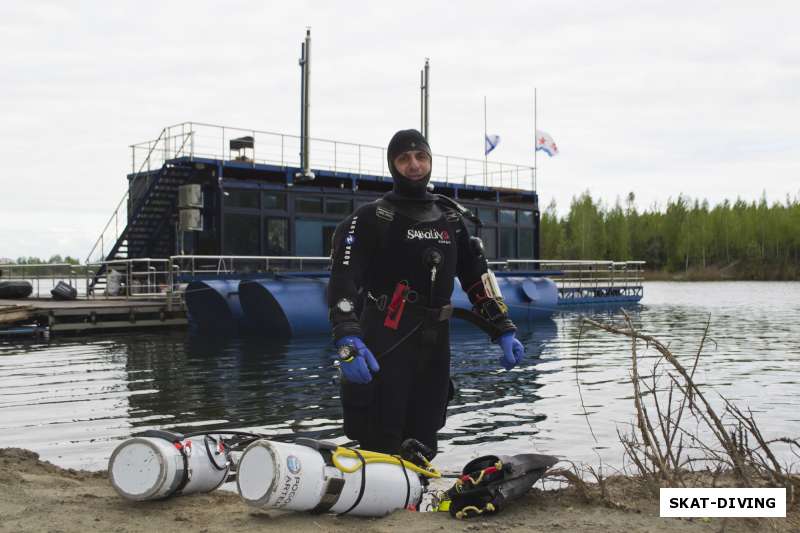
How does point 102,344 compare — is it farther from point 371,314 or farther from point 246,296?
point 371,314

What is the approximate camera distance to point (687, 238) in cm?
9031

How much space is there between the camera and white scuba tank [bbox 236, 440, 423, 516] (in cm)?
369

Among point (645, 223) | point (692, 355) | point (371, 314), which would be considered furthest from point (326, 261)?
point (645, 223)

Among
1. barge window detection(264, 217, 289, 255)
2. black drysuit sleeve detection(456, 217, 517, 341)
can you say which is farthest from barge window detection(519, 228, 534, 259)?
black drysuit sleeve detection(456, 217, 517, 341)

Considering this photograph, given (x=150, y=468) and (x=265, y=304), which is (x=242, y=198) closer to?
(x=265, y=304)

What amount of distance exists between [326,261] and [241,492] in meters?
20.1

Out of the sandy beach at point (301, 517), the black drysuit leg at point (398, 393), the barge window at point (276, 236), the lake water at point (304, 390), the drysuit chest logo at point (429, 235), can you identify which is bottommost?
the lake water at point (304, 390)

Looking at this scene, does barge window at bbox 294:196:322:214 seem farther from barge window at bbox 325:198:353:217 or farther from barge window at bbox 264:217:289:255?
barge window at bbox 264:217:289:255

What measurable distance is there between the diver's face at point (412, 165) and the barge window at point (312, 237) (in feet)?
63.1

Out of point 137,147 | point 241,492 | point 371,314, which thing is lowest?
point 241,492

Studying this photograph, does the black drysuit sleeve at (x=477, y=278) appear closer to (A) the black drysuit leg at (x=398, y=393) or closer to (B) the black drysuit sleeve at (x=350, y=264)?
(A) the black drysuit leg at (x=398, y=393)

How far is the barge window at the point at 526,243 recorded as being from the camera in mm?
31438

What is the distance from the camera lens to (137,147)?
83.1 feet

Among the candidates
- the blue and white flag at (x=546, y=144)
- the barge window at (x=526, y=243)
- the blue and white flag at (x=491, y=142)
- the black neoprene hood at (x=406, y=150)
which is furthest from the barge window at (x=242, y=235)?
the black neoprene hood at (x=406, y=150)
